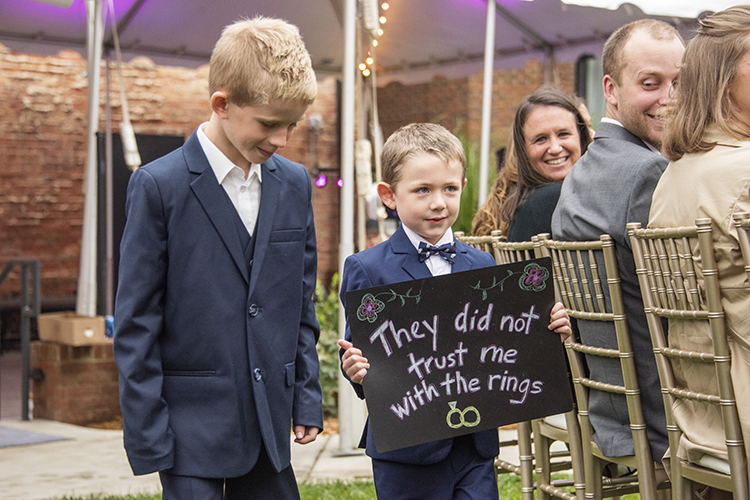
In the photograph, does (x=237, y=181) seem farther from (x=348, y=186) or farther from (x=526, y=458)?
(x=348, y=186)

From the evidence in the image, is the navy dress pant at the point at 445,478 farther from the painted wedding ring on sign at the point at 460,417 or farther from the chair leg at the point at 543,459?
the chair leg at the point at 543,459

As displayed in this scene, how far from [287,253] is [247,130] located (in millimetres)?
280

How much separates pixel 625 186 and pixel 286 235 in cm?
87

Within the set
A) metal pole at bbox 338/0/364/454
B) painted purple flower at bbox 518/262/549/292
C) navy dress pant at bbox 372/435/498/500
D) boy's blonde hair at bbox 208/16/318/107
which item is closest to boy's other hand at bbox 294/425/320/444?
navy dress pant at bbox 372/435/498/500

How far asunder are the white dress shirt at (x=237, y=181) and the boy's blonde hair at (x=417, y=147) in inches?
12.7

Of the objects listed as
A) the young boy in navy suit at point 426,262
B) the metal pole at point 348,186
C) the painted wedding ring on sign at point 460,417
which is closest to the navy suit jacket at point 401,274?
the young boy in navy suit at point 426,262

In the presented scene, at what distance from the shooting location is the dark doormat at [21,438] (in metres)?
4.25

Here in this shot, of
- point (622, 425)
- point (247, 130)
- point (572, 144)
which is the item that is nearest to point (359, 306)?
point (247, 130)

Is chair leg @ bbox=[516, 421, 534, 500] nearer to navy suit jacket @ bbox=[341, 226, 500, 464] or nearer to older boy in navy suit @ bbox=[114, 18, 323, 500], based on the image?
navy suit jacket @ bbox=[341, 226, 500, 464]

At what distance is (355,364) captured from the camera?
62.4 inches

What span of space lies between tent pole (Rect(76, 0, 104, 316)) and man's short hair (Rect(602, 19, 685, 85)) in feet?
11.6

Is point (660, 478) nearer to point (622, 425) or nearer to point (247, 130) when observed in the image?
point (622, 425)

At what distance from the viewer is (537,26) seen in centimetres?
577

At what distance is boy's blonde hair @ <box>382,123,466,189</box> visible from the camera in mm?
1758
